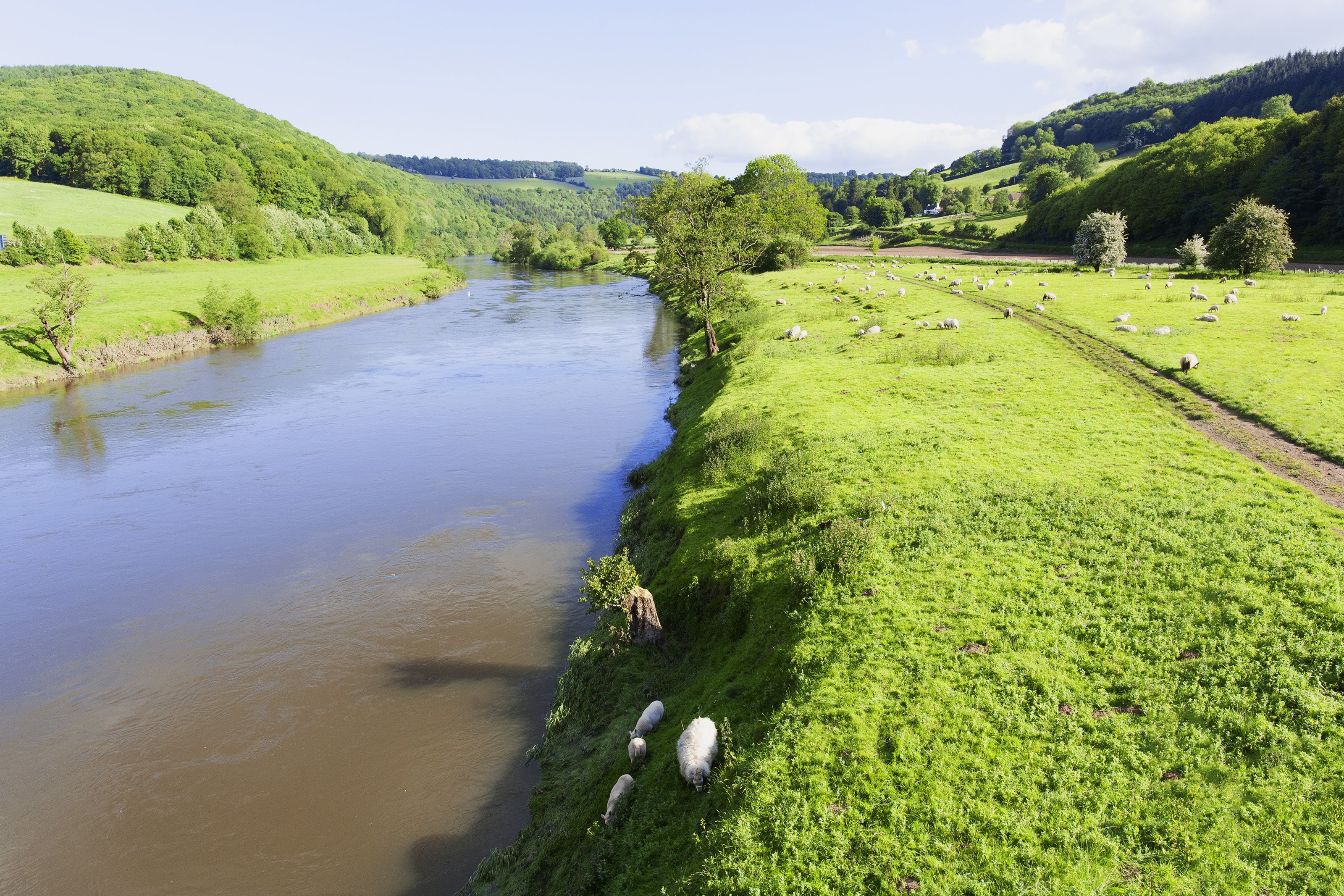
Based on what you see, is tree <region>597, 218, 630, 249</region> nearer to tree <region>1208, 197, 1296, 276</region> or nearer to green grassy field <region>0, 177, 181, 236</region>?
green grassy field <region>0, 177, 181, 236</region>

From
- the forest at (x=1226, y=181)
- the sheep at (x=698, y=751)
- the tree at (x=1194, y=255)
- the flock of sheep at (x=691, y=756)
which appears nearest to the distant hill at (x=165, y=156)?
the flock of sheep at (x=691, y=756)

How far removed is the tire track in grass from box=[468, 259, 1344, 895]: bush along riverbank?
69 cm

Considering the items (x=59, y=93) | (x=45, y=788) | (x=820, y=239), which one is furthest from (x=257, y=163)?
(x=45, y=788)

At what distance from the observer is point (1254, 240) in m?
42.3

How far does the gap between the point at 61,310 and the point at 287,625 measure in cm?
4643

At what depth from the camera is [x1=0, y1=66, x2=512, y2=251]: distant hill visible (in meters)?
109

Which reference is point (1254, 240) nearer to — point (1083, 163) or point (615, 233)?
point (1083, 163)

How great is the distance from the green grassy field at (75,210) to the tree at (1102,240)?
106205 millimetres

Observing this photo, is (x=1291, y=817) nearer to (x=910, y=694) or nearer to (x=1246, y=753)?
(x=1246, y=753)

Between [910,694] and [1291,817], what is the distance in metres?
4.26

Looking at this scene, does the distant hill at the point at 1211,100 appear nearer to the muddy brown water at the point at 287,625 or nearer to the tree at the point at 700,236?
the tree at the point at 700,236

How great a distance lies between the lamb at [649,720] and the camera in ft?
39.9

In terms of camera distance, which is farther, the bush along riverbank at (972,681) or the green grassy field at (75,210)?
the green grassy field at (75,210)

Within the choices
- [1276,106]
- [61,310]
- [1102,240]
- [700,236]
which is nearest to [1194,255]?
[1102,240]
